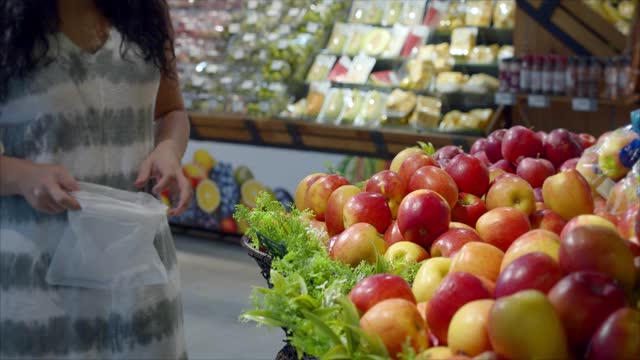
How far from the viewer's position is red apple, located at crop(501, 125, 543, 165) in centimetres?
262

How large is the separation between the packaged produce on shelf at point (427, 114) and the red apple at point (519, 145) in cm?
260

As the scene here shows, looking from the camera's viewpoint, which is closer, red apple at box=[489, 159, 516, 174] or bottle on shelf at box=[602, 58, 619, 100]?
red apple at box=[489, 159, 516, 174]

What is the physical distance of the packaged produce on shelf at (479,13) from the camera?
17.7 ft

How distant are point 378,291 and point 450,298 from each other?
0.16 metres

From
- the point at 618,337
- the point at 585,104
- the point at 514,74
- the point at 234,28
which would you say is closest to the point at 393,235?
the point at 618,337

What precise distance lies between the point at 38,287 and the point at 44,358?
13cm

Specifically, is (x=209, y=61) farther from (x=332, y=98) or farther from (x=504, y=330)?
(x=504, y=330)

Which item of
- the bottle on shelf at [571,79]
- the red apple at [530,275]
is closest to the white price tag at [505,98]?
the bottle on shelf at [571,79]

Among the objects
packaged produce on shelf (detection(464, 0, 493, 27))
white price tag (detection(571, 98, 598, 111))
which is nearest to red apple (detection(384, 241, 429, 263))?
white price tag (detection(571, 98, 598, 111))

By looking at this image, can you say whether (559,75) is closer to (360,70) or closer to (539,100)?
(539,100)

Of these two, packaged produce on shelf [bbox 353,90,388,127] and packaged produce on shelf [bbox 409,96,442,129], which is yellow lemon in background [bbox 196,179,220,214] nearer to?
packaged produce on shelf [bbox 353,90,388,127]

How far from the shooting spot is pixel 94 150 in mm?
1635

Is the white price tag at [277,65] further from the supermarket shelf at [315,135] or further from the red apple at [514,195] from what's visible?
the red apple at [514,195]

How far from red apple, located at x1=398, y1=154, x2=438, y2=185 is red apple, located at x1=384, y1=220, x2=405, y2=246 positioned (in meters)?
0.20
